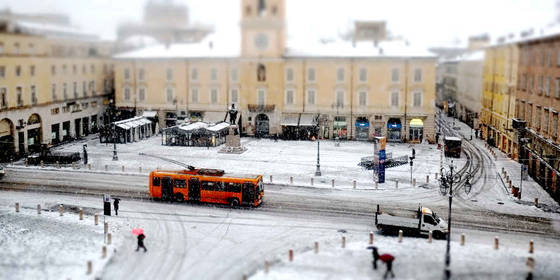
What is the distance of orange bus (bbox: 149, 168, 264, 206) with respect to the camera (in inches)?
1422

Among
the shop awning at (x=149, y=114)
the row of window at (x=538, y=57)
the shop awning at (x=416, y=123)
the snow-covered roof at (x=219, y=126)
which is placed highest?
the row of window at (x=538, y=57)

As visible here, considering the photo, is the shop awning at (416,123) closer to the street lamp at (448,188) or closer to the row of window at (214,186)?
the street lamp at (448,188)

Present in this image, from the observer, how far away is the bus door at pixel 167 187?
37.6m

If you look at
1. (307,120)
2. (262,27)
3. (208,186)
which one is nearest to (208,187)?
(208,186)

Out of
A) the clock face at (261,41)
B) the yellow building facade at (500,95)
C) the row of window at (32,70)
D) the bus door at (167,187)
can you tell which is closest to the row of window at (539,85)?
the yellow building facade at (500,95)

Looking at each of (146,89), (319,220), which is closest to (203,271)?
(319,220)

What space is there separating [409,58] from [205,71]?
2691 centimetres

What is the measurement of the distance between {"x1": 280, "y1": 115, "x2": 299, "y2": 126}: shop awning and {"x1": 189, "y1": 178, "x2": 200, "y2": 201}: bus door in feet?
109

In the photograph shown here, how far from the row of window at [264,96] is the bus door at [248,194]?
35226mm

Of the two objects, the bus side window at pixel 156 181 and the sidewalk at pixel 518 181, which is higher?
the bus side window at pixel 156 181

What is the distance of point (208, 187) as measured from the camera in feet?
121

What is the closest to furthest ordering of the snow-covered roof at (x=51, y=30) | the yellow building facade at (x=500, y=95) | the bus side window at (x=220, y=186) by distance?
the bus side window at (x=220, y=186)
the snow-covered roof at (x=51, y=30)
the yellow building facade at (x=500, y=95)

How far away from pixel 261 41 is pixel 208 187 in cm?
3760

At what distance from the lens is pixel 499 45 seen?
6438 cm
